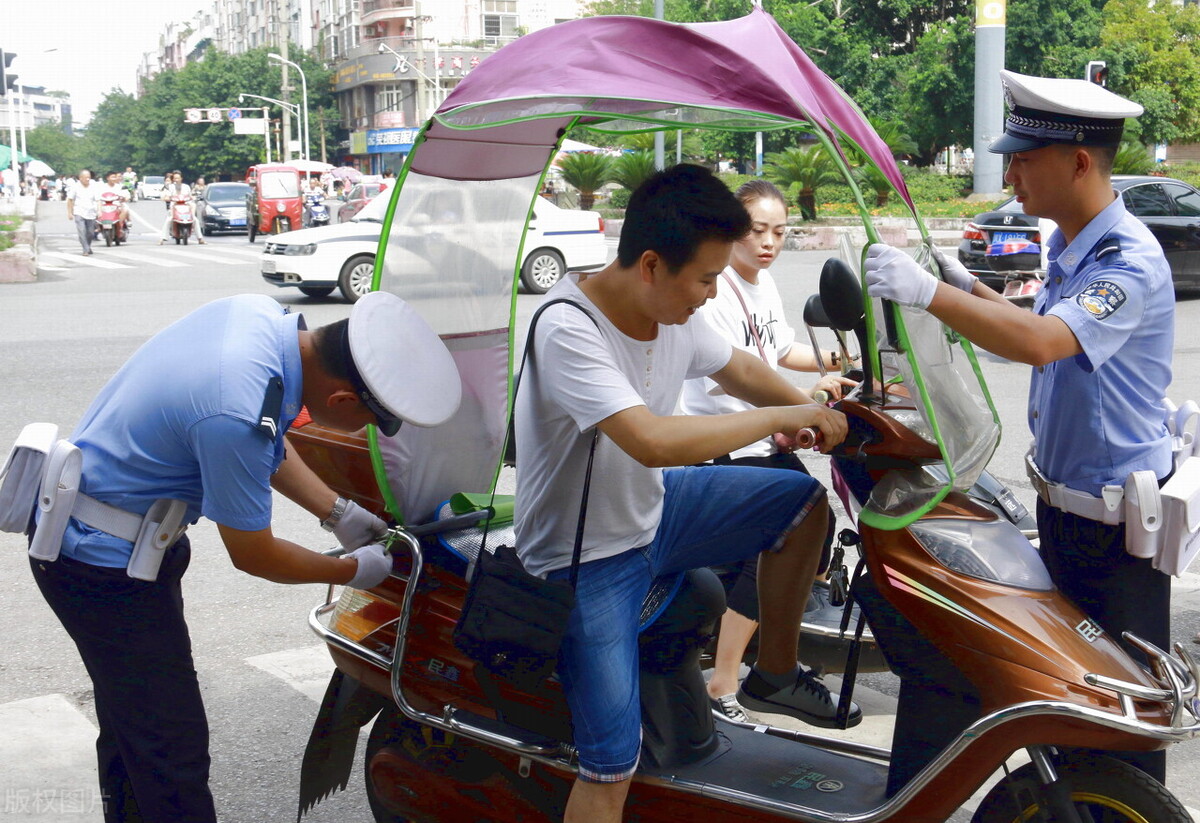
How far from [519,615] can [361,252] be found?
1282 centimetres

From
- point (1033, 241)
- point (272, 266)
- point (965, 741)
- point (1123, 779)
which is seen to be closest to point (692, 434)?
point (965, 741)

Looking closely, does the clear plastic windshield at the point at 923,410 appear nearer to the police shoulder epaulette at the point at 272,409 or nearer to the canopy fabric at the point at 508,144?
the canopy fabric at the point at 508,144

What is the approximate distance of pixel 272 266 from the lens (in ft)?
48.4

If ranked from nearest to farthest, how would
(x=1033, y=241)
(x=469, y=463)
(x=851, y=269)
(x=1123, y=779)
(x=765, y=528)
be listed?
(x=1123, y=779) → (x=851, y=269) → (x=765, y=528) → (x=469, y=463) → (x=1033, y=241)

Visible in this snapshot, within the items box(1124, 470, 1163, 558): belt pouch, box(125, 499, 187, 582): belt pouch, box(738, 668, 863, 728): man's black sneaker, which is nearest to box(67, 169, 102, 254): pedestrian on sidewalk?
box(125, 499, 187, 582): belt pouch

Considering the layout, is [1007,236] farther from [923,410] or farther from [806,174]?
[923,410]

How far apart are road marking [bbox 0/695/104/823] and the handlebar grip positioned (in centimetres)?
223

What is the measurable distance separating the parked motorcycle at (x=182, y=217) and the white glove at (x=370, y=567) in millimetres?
27287

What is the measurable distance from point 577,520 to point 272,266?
12892 mm

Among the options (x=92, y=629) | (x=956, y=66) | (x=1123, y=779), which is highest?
(x=956, y=66)

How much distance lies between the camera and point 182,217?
92.6ft

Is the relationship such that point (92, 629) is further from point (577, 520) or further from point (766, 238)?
point (766, 238)

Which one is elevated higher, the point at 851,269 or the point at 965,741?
the point at 851,269

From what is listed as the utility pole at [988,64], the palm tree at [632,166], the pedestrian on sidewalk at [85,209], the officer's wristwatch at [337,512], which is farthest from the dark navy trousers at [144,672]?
the utility pole at [988,64]
